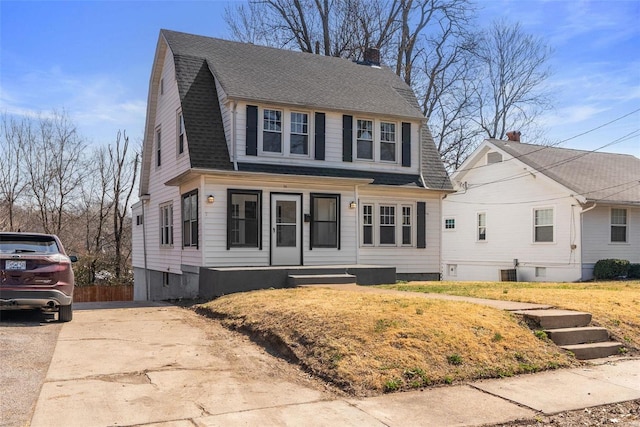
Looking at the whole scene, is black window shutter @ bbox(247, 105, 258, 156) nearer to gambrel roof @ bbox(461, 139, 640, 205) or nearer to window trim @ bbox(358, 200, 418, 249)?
window trim @ bbox(358, 200, 418, 249)

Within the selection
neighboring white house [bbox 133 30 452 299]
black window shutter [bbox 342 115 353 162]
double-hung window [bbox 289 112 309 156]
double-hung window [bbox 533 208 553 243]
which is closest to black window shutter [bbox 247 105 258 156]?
neighboring white house [bbox 133 30 452 299]

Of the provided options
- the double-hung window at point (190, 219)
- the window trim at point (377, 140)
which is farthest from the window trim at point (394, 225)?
the double-hung window at point (190, 219)

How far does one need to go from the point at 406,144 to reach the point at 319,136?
319 centimetres

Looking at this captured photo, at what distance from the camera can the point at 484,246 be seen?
25484 millimetres

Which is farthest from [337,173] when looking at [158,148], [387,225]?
[158,148]

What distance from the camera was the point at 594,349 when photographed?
7887mm

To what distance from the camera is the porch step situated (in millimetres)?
13742

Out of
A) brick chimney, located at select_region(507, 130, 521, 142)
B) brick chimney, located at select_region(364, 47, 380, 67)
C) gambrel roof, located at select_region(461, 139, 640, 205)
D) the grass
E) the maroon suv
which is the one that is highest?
brick chimney, located at select_region(364, 47, 380, 67)

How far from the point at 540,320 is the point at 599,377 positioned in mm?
1495

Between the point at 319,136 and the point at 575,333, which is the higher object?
the point at 319,136

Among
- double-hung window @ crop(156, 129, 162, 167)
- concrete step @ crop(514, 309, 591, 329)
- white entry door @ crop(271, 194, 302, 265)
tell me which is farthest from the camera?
double-hung window @ crop(156, 129, 162, 167)

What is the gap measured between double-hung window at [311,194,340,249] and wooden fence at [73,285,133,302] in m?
13.3

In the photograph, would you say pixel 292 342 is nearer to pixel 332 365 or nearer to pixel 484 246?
pixel 332 365

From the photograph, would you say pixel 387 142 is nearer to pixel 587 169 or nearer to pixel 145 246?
pixel 145 246
